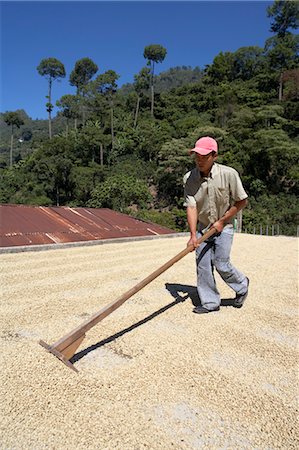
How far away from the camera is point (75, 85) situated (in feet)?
118

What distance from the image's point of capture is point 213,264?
243 centimetres

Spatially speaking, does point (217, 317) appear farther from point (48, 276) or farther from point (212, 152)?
point (48, 276)

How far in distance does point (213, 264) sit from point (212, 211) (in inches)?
14.8

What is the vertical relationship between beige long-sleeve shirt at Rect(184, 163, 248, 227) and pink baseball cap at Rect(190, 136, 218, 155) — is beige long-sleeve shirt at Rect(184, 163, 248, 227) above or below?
below

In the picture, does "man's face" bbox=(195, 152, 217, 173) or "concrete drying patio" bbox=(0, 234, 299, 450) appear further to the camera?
"man's face" bbox=(195, 152, 217, 173)

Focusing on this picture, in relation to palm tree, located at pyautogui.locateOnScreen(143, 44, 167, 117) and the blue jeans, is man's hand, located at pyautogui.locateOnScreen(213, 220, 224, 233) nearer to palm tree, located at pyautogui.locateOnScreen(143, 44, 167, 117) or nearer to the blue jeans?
the blue jeans

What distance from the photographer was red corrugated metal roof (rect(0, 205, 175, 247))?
4852 mm

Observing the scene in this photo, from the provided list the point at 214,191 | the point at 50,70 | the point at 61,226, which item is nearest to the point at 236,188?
the point at 214,191

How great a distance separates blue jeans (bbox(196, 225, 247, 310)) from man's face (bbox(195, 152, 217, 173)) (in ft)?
1.45

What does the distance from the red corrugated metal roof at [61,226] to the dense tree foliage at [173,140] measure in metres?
10.2

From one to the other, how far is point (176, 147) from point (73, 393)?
19.7 m

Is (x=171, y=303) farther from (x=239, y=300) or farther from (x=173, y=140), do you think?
(x=173, y=140)

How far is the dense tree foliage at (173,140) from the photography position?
19109 millimetres

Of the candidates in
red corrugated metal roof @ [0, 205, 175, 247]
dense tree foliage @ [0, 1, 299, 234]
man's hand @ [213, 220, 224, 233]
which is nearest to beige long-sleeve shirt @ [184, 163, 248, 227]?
man's hand @ [213, 220, 224, 233]
